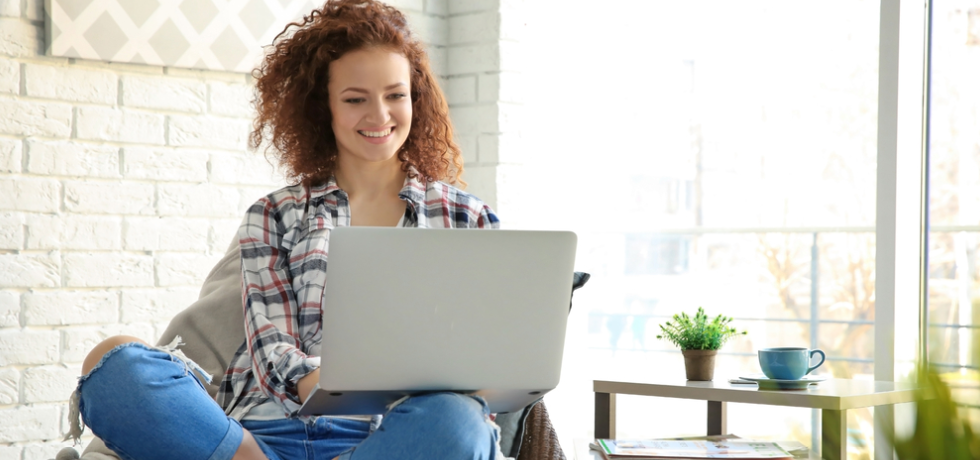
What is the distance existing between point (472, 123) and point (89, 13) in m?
1.12

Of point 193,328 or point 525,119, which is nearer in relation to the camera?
point 193,328

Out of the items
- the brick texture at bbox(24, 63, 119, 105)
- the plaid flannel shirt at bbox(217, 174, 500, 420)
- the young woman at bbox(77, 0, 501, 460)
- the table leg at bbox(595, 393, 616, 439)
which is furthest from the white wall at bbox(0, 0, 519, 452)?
the table leg at bbox(595, 393, 616, 439)

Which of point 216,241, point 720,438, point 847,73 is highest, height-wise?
point 847,73

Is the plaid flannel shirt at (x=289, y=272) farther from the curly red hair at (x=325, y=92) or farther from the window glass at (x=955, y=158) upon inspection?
the window glass at (x=955, y=158)

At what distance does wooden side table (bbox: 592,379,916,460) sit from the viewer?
5.27ft

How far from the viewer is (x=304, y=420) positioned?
1.49 metres

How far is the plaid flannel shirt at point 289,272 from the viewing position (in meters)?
1.48

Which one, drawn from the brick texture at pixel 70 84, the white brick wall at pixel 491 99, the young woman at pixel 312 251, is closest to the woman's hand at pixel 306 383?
the young woman at pixel 312 251

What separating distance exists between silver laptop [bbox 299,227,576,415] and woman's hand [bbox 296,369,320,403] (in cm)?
15

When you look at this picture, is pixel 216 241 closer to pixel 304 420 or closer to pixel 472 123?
pixel 472 123

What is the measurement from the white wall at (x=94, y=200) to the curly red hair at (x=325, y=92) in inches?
19.4

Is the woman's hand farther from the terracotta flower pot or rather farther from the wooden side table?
the terracotta flower pot

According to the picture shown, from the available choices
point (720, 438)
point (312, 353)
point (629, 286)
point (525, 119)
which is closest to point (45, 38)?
point (312, 353)

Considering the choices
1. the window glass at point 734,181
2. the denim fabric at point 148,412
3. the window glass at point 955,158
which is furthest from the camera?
the window glass at point 734,181
